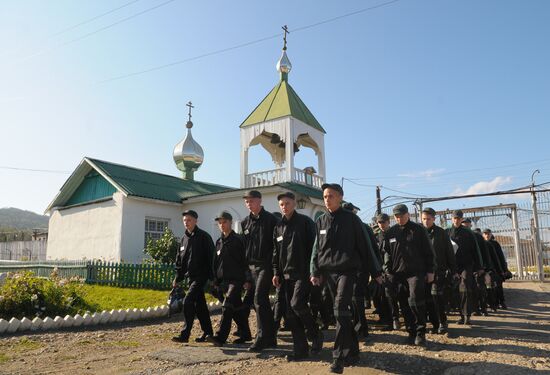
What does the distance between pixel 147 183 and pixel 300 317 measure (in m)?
15.6

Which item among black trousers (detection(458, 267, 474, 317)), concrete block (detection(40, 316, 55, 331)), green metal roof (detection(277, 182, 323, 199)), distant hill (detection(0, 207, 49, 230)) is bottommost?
concrete block (detection(40, 316, 55, 331))

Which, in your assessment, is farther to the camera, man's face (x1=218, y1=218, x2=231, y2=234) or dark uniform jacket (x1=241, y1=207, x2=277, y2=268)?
man's face (x1=218, y1=218, x2=231, y2=234)

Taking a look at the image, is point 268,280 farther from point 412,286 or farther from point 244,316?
point 412,286

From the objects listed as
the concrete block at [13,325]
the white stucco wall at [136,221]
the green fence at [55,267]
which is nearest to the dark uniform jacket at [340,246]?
the concrete block at [13,325]

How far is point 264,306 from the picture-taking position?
589 cm

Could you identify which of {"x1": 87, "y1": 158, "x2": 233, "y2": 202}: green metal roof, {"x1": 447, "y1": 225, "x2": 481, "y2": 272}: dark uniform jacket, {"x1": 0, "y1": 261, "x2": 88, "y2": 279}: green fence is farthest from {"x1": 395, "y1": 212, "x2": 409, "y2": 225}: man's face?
{"x1": 87, "y1": 158, "x2": 233, "y2": 202}: green metal roof

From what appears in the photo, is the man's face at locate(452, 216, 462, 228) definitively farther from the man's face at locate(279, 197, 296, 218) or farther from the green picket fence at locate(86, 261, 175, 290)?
the green picket fence at locate(86, 261, 175, 290)

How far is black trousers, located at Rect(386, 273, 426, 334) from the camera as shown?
597 cm

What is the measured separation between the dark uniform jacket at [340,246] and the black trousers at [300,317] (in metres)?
0.35

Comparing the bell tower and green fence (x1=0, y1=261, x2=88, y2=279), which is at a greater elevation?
the bell tower

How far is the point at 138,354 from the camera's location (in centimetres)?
596

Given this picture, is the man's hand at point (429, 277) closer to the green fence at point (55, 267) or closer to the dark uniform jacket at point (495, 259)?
the dark uniform jacket at point (495, 259)

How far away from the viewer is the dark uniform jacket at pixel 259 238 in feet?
19.8

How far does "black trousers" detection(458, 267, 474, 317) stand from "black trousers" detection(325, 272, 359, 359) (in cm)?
386
